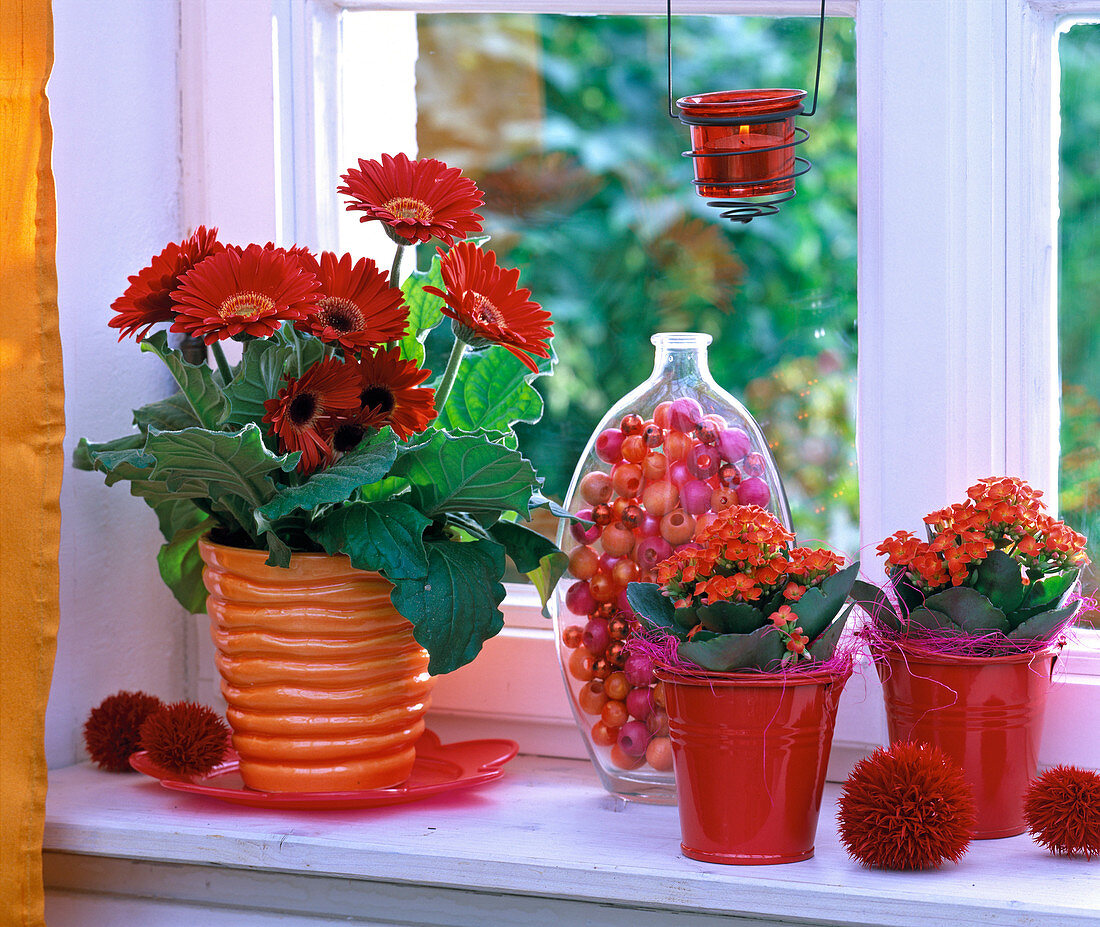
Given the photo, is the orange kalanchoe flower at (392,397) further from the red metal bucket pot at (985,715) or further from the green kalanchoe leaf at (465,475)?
the red metal bucket pot at (985,715)

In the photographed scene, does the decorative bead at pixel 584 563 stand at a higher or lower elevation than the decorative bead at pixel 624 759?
higher

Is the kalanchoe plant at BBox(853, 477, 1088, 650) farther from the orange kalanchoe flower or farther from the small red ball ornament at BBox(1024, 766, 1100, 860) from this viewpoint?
the orange kalanchoe flower

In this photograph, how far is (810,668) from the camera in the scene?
77 centimetres

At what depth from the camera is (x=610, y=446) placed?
3.16ft

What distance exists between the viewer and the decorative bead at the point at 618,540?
938 mm

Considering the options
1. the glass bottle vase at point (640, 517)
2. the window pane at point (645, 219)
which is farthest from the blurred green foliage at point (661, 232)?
the glass bottle vase at point (640, 517)

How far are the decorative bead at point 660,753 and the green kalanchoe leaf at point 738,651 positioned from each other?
0.62 feet

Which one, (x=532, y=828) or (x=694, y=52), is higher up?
(x=694, y=52)

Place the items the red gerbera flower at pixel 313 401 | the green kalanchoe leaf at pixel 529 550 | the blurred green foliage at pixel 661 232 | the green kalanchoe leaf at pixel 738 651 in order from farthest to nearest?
the blurred green foliage at pixel 661 232 → the green kalanchoe leaf at pixel 529 550 → the red gerbera flower at pixel 313 401 → the green kalanchoe leaf at pixel 738 651

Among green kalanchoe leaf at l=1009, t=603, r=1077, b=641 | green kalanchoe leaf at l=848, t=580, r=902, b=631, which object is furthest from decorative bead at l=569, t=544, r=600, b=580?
green kalanchoe leaf at l=1009, t=603, r=1077, b=641

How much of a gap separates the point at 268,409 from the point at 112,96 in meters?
0.46

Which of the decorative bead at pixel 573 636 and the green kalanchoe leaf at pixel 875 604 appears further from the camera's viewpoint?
the decorative bead at pixel 573 636

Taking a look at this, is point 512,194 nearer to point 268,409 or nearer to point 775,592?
point 268,409

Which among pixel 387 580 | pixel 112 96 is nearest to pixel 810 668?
pixel 387 580
